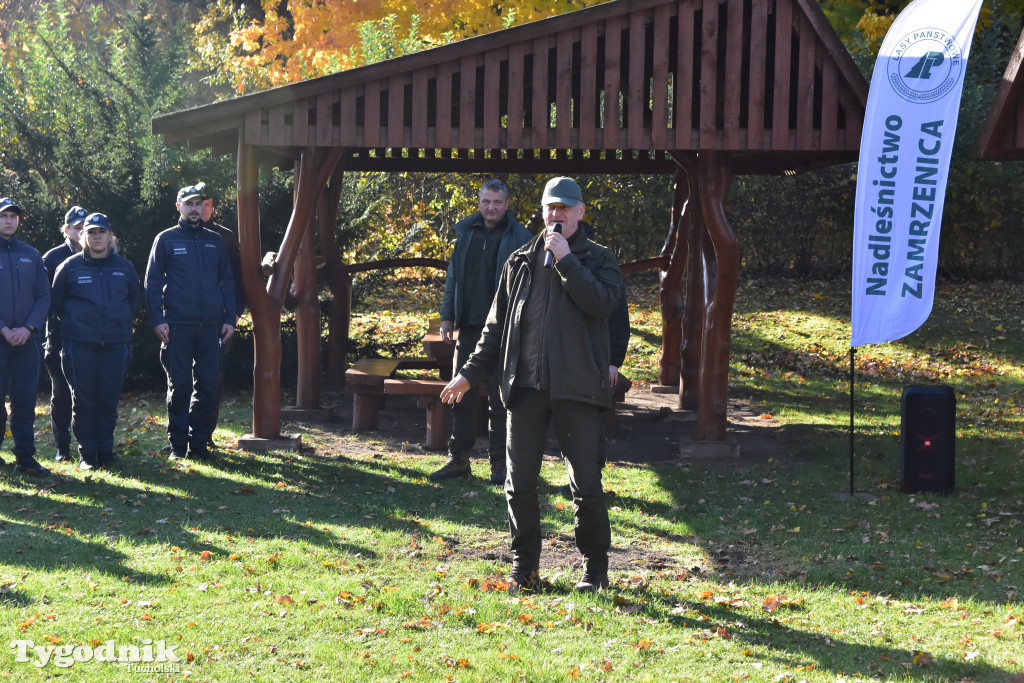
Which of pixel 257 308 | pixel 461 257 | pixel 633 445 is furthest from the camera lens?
pixel 633 445

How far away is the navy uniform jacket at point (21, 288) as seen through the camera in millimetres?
8414

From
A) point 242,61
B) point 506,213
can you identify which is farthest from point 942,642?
point 242,61

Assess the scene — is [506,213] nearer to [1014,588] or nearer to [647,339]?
[1014,588]

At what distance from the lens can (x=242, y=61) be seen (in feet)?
78.0

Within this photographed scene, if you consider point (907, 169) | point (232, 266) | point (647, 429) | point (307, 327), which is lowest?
point (647, 429)

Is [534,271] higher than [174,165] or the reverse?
the reverse

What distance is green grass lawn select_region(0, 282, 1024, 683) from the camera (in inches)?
199

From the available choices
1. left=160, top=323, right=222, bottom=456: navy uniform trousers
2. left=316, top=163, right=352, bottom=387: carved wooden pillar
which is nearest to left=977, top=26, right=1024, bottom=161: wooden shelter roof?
left=160, top=323, right=222, bottom=456: navy uniform trousers

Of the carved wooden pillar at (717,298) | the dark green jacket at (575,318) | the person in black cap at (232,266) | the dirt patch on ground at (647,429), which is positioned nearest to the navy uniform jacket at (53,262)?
the person in black cap at (232,266)

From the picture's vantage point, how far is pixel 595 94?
31.7 feet

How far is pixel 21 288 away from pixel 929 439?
6804mm

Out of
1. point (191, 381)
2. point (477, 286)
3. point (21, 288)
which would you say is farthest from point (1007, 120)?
point (21, 288)

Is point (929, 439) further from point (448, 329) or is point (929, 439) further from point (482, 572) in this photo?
point (482, 572)

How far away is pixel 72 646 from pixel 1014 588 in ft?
15.8
